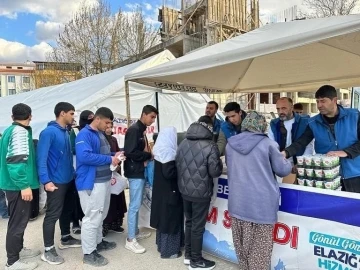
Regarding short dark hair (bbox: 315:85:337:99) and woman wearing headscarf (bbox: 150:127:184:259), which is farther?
woman wearing headscarf (bbox: 150:127:184:259)

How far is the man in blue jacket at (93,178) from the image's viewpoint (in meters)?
3.17

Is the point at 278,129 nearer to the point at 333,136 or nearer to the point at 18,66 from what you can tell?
the point at 333,136

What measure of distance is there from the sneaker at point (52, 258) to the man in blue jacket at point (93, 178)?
33cm

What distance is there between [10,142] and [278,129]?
3.09 meters

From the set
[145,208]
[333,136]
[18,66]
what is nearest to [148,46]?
[145,208]

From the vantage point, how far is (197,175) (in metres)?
2.97

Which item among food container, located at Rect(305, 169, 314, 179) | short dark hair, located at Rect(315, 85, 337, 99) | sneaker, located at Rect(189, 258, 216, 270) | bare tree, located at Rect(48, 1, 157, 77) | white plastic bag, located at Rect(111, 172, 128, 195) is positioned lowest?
sneaker, located at Rect(189, 258, 216, 270)

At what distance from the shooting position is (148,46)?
19.4 metres

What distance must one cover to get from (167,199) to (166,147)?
58 cm

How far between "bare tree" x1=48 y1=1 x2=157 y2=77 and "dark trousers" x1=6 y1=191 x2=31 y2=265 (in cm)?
1589

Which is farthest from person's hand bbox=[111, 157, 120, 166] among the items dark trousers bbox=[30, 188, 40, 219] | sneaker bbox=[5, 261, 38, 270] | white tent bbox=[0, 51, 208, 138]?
white tent bbox=[0, 51, 208, 138]

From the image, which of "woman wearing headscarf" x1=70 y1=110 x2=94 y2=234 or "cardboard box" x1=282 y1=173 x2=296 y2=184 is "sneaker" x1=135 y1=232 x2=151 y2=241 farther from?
"cardboard box" x1=282 y1=173 x2=296 y2=184

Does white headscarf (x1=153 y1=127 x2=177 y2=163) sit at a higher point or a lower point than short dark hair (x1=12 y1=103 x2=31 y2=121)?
lower

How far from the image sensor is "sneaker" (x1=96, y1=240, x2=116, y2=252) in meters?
3.72
